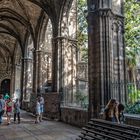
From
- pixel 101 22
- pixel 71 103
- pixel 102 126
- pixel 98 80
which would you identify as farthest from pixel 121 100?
pixel 71 103

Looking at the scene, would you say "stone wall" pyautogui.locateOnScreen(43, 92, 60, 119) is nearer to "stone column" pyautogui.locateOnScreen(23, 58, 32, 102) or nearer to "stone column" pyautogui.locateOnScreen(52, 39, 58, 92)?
"stone column" pyautogui.locateOnScreen(52, 39, 58, 92)

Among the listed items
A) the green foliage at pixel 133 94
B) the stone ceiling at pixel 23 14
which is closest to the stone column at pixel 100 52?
the green foliage at pixel 133 94

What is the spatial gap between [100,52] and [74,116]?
3.43 m

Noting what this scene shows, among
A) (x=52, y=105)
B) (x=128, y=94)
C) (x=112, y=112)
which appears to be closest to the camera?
(x=112, y=112)

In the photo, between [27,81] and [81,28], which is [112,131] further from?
[27,81]

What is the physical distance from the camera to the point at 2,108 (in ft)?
37.3

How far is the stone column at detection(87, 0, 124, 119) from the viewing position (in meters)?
8.82

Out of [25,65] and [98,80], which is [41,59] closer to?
[25,65]

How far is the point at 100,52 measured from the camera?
897cm

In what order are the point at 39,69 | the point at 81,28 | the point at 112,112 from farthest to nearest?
the point at 81,28, the point at 39,69, the point at 112,112

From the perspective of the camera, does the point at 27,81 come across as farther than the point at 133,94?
Yes

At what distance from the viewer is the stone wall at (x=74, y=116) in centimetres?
1003

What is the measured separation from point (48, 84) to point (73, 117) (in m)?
8.77

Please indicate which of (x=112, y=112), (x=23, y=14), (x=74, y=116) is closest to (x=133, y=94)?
(x=112, y=112)
